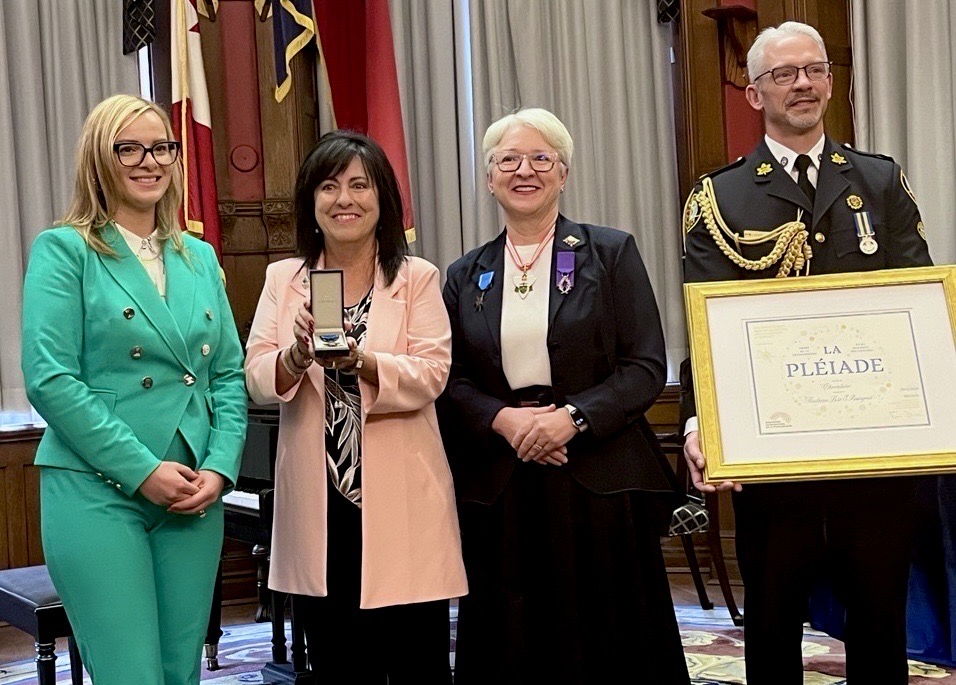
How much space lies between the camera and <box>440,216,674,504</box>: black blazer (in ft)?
9.78

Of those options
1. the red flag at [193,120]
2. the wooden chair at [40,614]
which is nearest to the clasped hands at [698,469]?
the wooden chair at [40,614]

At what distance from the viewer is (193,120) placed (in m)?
5.54

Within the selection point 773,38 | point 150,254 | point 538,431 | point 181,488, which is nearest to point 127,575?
point 181,488

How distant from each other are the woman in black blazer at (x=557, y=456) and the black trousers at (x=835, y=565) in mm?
344

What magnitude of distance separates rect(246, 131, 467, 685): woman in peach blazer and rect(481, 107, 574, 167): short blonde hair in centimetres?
33

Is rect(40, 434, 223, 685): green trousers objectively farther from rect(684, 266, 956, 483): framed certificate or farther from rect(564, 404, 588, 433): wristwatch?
rect(684, 266, 956, 483): framed certificate

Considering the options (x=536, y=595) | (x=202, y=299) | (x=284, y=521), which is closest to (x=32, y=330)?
(x=202, y=299)

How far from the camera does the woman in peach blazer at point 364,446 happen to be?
2.81 m

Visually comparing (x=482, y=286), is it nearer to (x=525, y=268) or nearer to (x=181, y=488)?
(x=525, y=268)

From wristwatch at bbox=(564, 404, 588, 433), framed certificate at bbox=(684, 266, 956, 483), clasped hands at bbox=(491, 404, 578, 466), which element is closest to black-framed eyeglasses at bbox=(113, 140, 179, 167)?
clasped hands at bbox=(491, 404, 578, 466)

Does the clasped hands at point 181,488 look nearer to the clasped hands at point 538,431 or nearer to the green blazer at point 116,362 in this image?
the green blazer at point 116,362

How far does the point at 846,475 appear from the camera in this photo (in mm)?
2520

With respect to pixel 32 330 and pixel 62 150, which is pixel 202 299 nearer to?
pixel 32 330

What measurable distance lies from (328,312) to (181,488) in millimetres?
501
